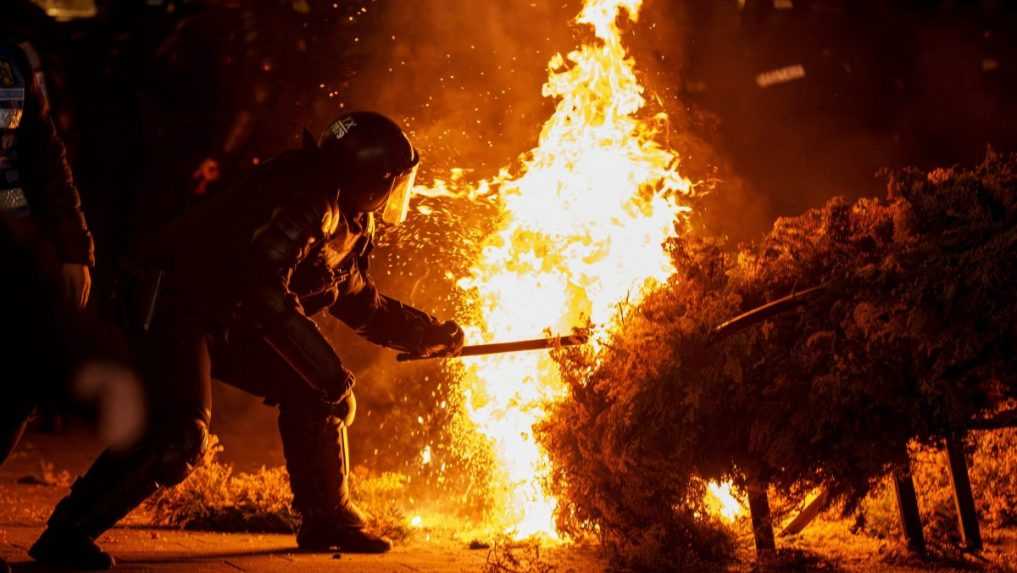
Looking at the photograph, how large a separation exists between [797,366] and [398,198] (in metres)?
2.17

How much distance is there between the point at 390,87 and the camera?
9.94 metres

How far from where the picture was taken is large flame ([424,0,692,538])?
219 inches

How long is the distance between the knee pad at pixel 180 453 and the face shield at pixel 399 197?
1.42 metres

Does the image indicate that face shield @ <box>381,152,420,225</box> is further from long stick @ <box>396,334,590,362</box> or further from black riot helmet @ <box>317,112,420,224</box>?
long stick @ <box>396,334,590,362</box>

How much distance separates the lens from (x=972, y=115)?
431 inches

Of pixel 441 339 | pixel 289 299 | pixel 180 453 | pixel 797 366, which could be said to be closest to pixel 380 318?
pixel 441 339

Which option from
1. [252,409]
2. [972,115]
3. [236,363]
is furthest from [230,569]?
[972,115]

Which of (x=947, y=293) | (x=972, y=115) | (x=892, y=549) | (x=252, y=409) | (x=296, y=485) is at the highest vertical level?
(x=972, y=115)

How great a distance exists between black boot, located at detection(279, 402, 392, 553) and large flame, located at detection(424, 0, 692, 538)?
2.73 ft

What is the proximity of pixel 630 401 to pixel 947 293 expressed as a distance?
126cm

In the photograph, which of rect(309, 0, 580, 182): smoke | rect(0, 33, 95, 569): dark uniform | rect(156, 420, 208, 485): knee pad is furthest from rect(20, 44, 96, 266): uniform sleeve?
rect(309, 0, 580, 182): smoke

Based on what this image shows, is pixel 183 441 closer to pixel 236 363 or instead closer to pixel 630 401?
pixel 236 363

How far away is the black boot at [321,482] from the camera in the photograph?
4.74 meters

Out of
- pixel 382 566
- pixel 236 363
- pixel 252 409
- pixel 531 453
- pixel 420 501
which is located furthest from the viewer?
pixel 252 409
